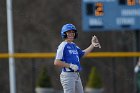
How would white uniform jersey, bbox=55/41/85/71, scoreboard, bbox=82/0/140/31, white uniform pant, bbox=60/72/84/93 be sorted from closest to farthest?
Result: white uniform pant, bbox=60/72/84/93 < white uniform jersey, bbox=55/41/85/71 < scoreboard, bbox=82/0/140/31

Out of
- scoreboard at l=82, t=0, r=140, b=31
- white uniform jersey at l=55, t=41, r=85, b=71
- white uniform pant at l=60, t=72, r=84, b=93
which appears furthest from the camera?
scoreboard at l=82, t=0, r=140, b=31

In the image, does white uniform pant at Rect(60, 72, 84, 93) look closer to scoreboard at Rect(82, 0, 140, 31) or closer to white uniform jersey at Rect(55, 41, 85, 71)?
white uniform jersey at Rect(55, 41, 85, 71)

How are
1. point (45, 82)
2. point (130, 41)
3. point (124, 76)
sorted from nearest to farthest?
1. point (45, 82)
2. point (124, 76)
3. point (130, 41)

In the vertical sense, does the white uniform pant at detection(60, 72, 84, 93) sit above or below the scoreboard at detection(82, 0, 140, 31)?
below

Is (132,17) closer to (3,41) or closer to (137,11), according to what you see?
(137,11)

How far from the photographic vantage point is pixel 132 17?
17250 mm

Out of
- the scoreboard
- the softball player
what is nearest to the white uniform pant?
the softball player

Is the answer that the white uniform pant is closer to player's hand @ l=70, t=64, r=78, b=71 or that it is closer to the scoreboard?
player's hand @ l=70, t=64, r=78, b=71

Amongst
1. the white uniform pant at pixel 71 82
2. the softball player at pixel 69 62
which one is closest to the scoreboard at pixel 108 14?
the softball player at pixel 69 62

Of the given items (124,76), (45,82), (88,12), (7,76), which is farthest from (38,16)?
(88,12)

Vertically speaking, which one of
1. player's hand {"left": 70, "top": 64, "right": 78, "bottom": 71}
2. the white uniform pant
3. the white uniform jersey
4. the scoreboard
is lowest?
the white uniform pant

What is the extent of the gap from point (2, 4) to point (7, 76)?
2782 mm

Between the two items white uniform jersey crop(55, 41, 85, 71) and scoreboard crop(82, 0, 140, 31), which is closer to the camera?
white uniform jersey crop(55, 41, 85, 71)

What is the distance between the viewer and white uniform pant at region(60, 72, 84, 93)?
10094mm
